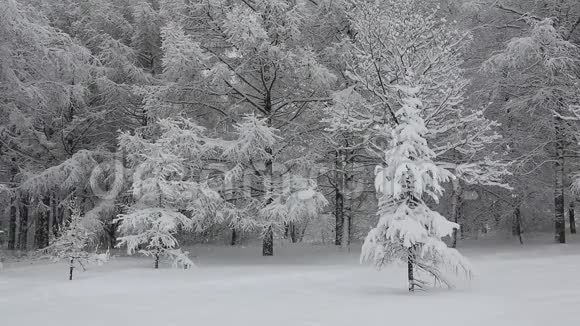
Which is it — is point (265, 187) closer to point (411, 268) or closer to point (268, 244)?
point (268, 244)

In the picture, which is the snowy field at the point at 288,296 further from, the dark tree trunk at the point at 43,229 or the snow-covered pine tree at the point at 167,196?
the dark tree trunk at the point at 43,229

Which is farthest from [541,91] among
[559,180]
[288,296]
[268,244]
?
[288,296]

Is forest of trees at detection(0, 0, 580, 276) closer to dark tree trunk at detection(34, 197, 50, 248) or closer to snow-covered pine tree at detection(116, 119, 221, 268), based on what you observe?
snow-covered pine tree at detection(116, 119, 221, 268)

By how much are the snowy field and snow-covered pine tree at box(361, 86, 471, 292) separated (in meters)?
0.59

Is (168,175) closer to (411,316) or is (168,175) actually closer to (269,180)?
(269,180)

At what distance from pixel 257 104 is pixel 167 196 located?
468cm

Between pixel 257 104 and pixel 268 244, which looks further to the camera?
pixel 257 104

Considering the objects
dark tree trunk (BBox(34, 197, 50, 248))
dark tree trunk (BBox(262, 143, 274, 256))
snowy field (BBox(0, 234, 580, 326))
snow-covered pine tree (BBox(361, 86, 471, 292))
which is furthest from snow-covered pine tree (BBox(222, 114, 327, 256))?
dark tree trunk (BBox(34, 197, 50, 248))

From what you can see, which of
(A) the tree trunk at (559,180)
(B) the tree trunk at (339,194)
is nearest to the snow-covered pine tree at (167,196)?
(B) the tree trunk at (339,194)

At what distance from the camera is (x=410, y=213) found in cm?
756

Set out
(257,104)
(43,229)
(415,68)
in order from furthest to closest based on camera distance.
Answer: (43,229) < (257,104) < (415,68)

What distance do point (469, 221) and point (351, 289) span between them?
526 inches

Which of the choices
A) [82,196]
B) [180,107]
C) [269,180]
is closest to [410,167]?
[269,180]

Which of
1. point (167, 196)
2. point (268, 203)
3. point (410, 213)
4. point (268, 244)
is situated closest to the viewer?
point (410, 213)
